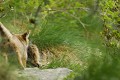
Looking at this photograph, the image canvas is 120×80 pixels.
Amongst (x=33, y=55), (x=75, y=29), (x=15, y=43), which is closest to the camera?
(x=15, y=43)

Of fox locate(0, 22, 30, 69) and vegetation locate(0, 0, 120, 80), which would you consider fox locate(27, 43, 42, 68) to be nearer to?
vegetation locate(0, 0, 120, 80)

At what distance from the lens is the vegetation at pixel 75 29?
5.31 m

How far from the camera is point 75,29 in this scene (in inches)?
344

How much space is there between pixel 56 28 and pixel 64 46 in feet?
1.84

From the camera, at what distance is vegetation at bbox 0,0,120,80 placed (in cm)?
531

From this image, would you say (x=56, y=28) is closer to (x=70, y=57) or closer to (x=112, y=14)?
(x=70, y=57)

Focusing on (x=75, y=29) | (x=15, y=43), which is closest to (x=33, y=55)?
(x=75, y=29)

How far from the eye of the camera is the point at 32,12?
277 inches

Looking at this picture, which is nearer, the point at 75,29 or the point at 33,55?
the point at 75,29

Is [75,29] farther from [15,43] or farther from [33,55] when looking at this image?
[33,55]

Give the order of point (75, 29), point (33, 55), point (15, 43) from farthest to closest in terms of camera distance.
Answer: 1. point (33, 55)
2. point (75, 29)
3. point (15, 43)

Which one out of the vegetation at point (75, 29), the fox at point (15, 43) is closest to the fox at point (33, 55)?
the vegetation at point (75, 29)

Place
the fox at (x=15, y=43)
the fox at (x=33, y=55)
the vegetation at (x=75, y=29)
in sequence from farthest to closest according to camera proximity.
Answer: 1. the fox at (x=33, y=55)
2. the fox at (x=15, y=43)
3. the vegetation at (x=75, y=29)

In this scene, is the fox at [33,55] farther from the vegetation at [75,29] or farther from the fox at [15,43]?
the fox at [15,43]
